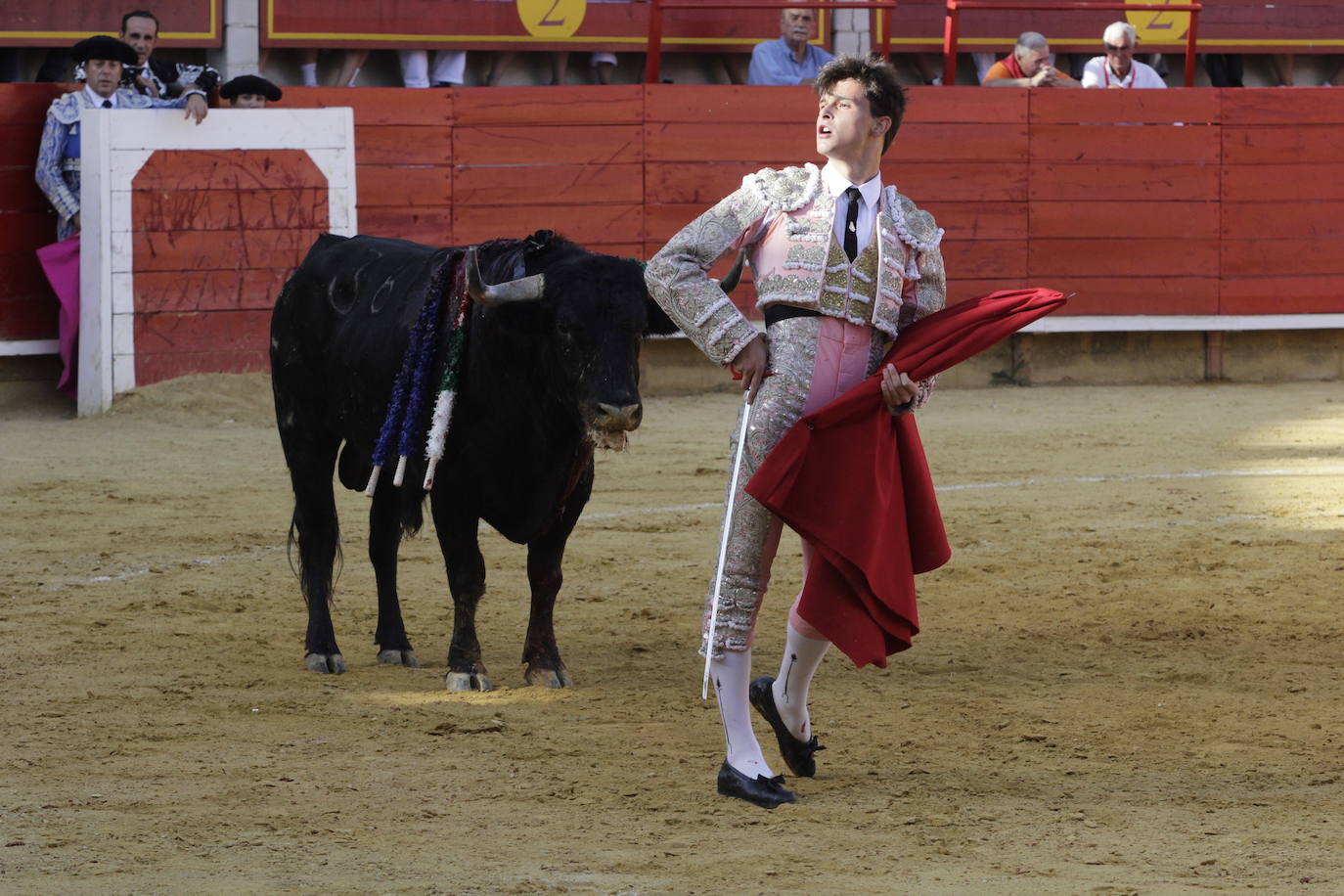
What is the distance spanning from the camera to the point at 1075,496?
648 cm

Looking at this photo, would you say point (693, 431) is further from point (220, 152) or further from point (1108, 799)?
point (1108, 799)

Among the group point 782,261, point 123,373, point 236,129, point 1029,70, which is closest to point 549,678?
point 782,261

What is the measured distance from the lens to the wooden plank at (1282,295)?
10.1 m

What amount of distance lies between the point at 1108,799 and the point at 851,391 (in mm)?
768

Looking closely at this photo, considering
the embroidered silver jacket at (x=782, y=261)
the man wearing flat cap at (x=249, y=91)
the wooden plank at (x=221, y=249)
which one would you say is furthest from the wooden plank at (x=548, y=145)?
the embroidered silver jacket at (x=782, y=261)

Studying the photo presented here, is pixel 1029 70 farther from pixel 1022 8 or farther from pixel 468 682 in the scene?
pixel 468 682

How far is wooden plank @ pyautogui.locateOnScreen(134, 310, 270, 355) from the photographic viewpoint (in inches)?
332

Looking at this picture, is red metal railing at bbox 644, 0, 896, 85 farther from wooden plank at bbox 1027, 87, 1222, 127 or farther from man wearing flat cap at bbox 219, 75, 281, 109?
man wearing flat cap at bbox 219, 75, 281, 109

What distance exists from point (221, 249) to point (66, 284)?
68 centimetres

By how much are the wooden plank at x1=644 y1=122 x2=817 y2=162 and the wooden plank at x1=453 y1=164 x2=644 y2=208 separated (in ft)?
0.55

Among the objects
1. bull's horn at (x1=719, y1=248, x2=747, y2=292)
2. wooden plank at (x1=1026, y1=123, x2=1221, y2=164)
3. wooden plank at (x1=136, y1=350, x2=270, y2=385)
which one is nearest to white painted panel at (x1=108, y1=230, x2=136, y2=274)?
wooden plank at (x1=136, y1=350, x2=270, y2=385)

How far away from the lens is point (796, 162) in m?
9.20

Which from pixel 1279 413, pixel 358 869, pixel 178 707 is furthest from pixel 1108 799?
pixel 1279 413

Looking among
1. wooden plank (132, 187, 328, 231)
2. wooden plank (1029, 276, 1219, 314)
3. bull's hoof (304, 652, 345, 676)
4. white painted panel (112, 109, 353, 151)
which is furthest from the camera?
wooden plank (1029, 276, 1219, 314)
